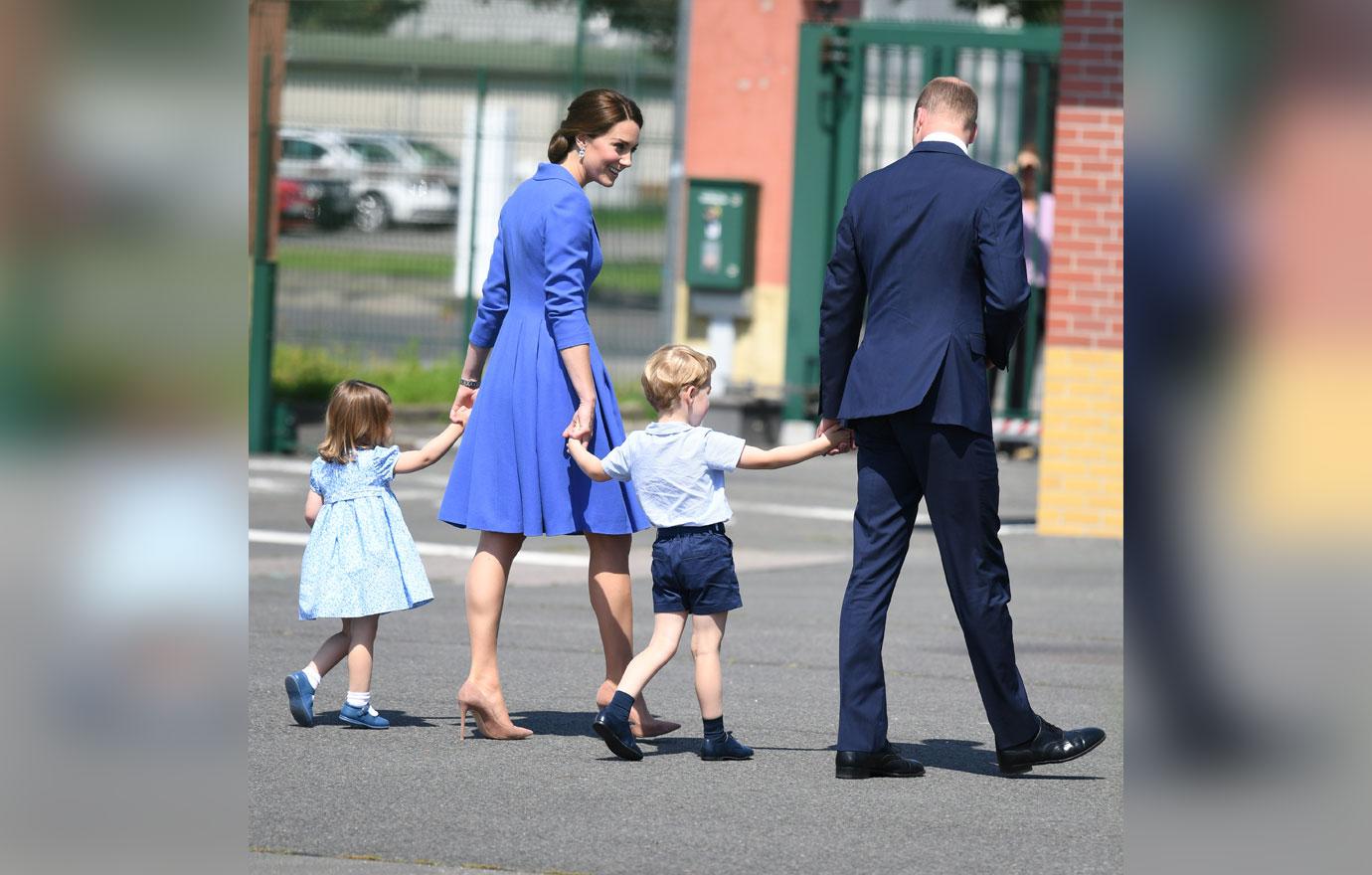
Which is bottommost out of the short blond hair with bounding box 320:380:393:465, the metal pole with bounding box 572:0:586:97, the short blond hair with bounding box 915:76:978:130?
the short blond hair with bounding box 320:380:393:465

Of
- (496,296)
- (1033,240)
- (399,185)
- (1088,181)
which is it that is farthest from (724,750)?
(399,185)

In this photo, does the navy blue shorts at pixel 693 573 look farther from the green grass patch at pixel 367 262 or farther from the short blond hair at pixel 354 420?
the green grass patch at pixel 367 262

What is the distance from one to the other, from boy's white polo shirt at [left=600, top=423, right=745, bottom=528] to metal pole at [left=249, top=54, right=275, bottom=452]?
25.9 ft

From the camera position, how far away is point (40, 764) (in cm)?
247

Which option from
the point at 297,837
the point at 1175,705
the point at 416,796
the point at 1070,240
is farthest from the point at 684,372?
the point at 1070,240

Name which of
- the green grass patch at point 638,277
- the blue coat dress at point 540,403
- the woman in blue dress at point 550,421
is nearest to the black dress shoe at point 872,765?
the woman in blue dress at point 550,421

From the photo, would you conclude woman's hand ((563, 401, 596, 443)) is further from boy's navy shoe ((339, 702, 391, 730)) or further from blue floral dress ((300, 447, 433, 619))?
boy's navy shoe ((339, 702, 391, 730))

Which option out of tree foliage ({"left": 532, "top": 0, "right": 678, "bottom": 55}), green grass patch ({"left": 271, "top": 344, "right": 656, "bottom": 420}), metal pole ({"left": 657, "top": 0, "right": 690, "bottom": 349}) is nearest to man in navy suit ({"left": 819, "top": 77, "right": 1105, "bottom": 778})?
green grass patch ({"left": 271, "top": 344, "right": 656, "bottom": 420})

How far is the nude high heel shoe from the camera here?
19.4 feet

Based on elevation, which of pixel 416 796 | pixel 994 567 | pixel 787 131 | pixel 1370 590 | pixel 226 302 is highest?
pixel 787 131

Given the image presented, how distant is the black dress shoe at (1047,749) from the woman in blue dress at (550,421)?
1.14 meters

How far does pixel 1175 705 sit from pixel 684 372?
10.4 feet

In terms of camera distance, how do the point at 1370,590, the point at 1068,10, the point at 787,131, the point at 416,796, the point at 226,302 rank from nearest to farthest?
the point at 226,302, the point at 1370,590, the point at 416,796, the point at 1068,10, the point at 787,131

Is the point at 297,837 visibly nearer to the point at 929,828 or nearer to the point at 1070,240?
the point at 929,828
